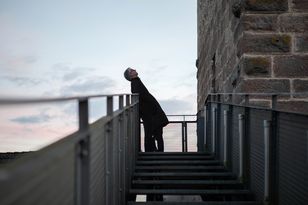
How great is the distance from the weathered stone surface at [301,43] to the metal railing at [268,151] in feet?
4.01

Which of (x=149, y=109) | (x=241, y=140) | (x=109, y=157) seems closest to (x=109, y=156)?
(x=109, y=157)

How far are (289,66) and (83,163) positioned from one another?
4.45 meters

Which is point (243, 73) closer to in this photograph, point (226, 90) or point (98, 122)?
point (226, 90)

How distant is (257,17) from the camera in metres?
6.18

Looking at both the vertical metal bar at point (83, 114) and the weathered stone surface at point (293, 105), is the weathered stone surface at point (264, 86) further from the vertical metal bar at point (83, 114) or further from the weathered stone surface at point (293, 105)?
the vertical metal bar at point (83, 114)

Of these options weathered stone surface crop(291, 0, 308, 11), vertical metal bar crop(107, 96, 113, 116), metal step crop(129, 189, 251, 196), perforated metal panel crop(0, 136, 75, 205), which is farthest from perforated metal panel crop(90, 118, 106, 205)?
weathered stone surface crop(291, 0, 308, 11)

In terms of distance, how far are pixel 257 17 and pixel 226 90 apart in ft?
6.39

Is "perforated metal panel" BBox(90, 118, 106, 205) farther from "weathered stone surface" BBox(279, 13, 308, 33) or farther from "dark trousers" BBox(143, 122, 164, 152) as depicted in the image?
"dark trousers" BBox(143, 122, 164, 152)

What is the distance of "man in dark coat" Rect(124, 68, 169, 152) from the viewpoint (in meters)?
7.96

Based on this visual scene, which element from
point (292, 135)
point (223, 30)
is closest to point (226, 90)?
point (223, 30)

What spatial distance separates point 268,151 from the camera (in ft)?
12.8

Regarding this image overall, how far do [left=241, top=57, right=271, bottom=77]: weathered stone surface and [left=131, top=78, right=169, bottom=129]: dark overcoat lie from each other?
2329 mm

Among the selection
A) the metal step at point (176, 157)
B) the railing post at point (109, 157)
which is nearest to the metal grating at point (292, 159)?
the railing post at point (109, 157)

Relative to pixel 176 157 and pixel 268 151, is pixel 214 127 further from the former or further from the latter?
pixel 268 151
